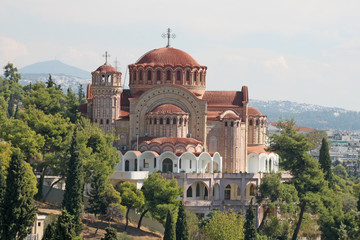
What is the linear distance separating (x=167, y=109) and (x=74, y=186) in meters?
20.1

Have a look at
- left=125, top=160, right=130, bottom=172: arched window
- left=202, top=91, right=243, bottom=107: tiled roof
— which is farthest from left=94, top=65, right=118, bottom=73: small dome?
left=202, top=91, right=243, bottom=107: tiled roof

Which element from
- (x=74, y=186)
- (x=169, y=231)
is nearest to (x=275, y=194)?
(x=169, y=231)

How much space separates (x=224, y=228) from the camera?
75.5 m

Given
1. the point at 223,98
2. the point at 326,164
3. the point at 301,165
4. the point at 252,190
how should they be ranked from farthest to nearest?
the point at 326,164 → the point at 223,98 → the point at 252,190 → the point at 301,165

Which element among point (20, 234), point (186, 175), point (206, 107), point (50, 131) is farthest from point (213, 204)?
point (20, 234)

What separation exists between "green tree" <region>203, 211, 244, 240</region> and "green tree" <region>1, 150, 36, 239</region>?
17524mm

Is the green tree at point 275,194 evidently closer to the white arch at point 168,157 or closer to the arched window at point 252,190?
the arched window at point 252,190

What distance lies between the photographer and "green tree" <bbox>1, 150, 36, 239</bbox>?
62656mm

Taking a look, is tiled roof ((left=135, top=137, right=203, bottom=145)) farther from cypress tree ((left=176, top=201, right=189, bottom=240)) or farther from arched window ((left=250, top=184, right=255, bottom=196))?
cypress tree ((left=176, top=201, right=189, bottom=240))

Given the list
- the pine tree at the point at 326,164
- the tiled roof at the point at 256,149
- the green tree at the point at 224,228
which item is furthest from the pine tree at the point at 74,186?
the pine tree at the point at 326,164

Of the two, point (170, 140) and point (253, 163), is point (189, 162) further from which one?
point (253, 163)

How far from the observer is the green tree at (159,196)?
264 ft

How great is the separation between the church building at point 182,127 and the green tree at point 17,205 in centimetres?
2227

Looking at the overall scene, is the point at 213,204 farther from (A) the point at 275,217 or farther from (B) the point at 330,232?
(B) the point at 330,232
